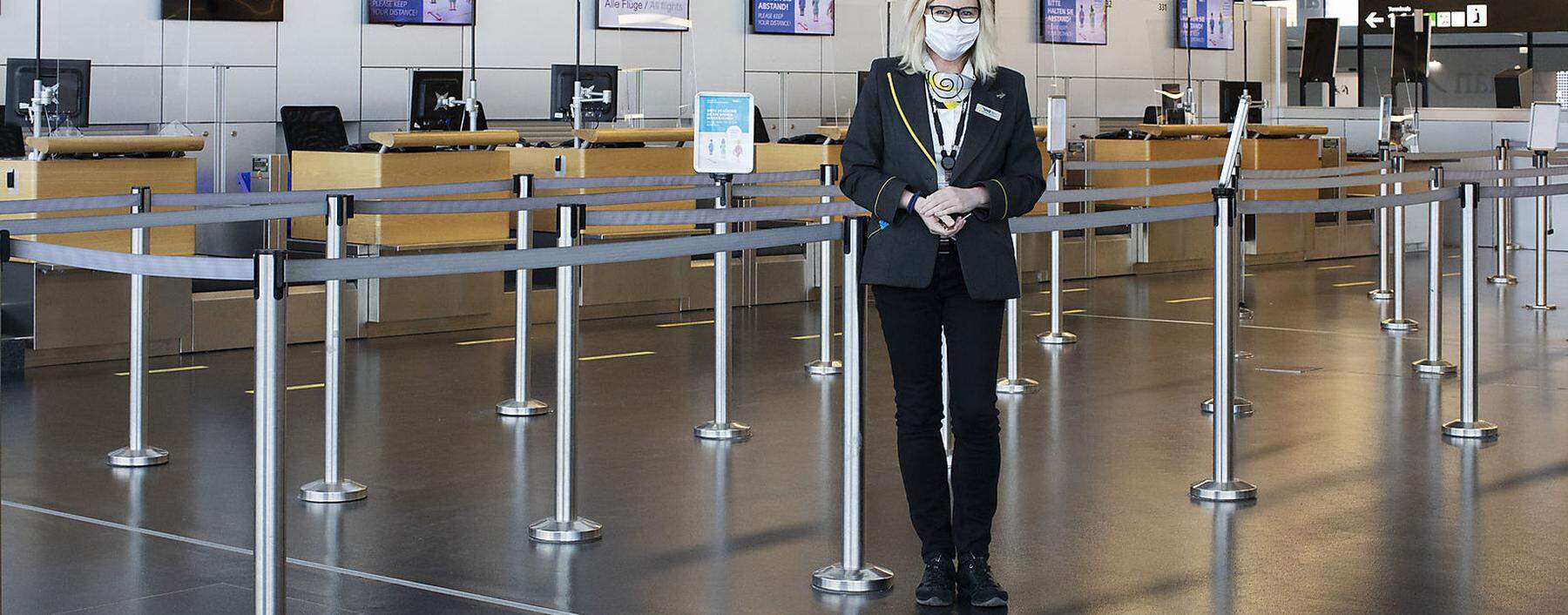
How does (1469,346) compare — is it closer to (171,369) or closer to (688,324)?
(688,324)

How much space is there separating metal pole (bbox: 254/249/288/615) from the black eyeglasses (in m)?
1.49

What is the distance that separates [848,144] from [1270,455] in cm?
259

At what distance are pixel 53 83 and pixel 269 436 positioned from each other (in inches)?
279

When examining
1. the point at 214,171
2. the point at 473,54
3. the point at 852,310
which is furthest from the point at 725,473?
the point at 473,54

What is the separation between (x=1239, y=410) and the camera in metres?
6.95

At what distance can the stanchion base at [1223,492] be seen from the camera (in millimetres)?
5266

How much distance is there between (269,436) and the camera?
3.33m

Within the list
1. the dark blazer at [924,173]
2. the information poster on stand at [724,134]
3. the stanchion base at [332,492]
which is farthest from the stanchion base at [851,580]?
the information poster on stand at [724,134]

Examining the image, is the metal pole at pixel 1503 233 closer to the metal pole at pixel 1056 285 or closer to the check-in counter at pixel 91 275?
the metal pole at pixel 1056 285

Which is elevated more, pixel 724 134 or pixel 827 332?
pixel 724 134

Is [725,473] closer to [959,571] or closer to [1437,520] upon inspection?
[959,571]

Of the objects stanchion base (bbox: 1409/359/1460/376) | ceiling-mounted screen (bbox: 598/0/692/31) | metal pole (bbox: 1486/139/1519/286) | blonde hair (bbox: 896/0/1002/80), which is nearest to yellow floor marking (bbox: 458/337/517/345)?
stanchion base (bbox: 1409/359/1460/376)

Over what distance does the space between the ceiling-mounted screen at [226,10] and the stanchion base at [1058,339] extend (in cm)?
609

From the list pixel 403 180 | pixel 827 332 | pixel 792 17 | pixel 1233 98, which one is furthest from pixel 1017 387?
pixel 1233 98
